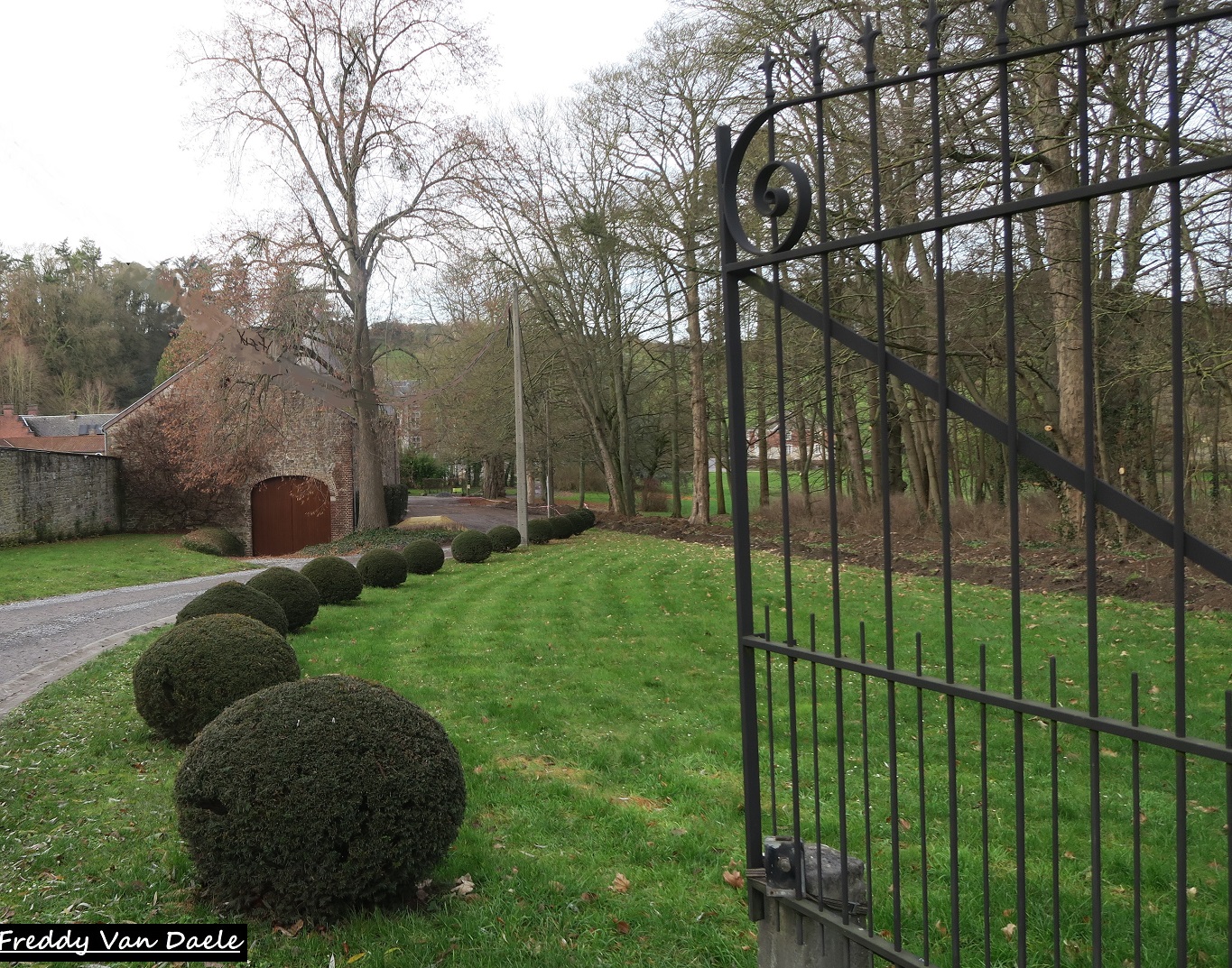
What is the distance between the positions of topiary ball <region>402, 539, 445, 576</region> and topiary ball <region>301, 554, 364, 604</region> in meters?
3.75

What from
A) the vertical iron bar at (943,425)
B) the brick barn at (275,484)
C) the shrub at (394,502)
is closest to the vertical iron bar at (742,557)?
the vertical iron bar at (943,425)

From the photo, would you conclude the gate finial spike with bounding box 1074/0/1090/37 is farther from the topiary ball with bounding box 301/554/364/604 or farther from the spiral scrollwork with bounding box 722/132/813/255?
the topiary ball with bounding box 301/554/364/604

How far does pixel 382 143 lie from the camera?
23875 millimetres

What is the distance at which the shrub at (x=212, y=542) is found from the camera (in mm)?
24891

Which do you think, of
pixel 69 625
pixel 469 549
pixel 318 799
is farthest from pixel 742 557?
pixel 469 549

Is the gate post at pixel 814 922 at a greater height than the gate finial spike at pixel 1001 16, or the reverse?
the gate finial spike at pixel 1001 16

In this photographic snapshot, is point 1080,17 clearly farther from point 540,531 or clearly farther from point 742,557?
point 540,531

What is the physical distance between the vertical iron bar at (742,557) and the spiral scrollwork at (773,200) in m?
0.04

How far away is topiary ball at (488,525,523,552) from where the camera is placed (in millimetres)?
21797

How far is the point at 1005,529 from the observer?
16641 mm

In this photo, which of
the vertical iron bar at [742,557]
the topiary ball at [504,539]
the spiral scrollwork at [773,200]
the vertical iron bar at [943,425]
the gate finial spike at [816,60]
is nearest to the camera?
the vertical iron bar at [943,425]

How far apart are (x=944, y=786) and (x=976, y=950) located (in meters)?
1.98

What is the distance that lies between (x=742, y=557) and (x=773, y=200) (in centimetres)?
114

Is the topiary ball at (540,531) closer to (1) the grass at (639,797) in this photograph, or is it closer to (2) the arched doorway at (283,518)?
(2) the arched doorway at (283,518)
